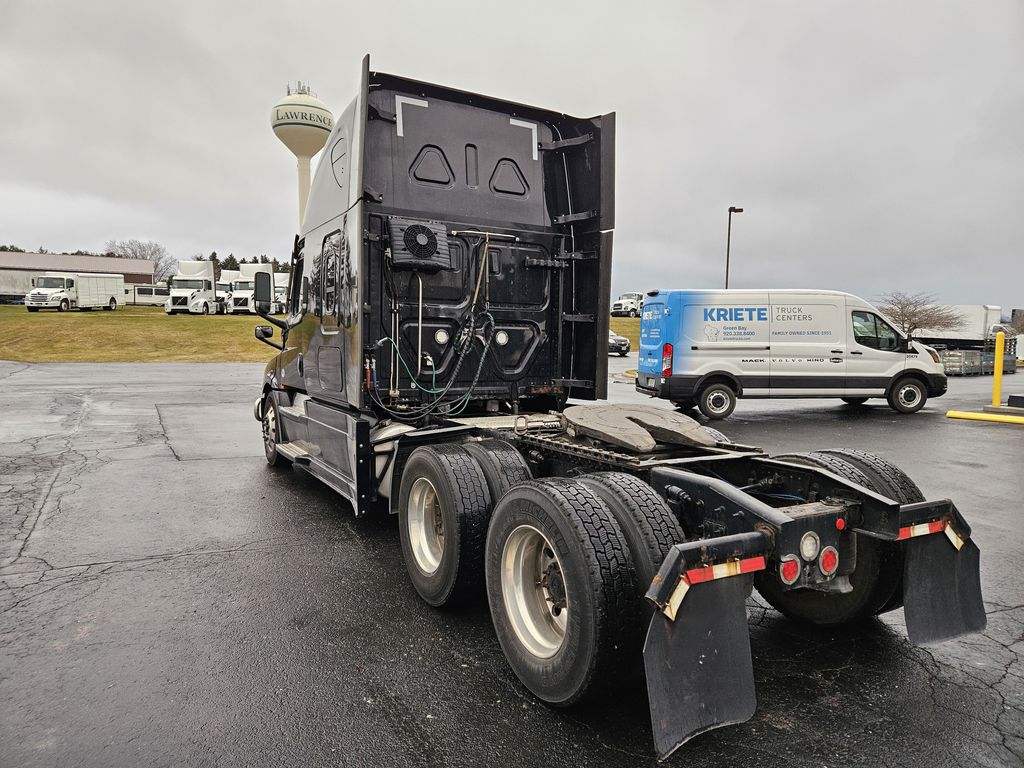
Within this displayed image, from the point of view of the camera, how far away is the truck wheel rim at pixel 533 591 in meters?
2.90

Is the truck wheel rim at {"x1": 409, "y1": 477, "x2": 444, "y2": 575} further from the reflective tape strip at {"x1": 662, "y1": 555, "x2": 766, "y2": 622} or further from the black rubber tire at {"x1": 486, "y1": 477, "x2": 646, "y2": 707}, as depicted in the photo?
the reflective tape strip at {"x1": 662, "y1": 555, "x2": 766, "y2": 622}

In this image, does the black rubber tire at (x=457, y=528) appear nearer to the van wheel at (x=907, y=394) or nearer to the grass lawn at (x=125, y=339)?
the van wheel at (x=907, y=394)

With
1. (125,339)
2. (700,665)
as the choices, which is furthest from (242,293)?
(700,665)

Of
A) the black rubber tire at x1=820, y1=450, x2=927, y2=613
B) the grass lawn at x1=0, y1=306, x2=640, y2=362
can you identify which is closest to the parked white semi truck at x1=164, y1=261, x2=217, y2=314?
the grass lawn at x1=0, y1=306, x2=640, y2=362

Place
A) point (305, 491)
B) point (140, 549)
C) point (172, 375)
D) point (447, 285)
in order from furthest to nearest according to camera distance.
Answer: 1. point (172, 375)
2. point (305, 491)
3. point (447, 285)
4. point (140, 549)

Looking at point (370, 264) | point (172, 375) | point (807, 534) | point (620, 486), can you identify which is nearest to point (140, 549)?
point (370, 264)

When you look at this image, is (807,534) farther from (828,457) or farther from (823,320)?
(823,320)

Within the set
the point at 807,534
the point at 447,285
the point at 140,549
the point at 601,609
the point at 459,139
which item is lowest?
the point at 140,549

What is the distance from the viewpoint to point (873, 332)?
13188 millimetres

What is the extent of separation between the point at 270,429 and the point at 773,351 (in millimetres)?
9418

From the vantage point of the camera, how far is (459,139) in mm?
5387

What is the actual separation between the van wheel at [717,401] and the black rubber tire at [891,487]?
9.23 metres

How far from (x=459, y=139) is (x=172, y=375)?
1842 cm

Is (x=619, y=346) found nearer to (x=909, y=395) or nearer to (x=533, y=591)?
(x=909, y=395)
